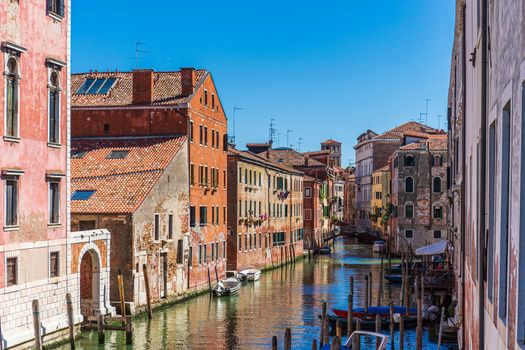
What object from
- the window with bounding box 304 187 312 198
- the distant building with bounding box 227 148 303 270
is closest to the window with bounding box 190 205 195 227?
the distant building with bounding box 227 148 303 270

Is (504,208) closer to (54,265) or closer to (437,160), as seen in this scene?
(54,265)

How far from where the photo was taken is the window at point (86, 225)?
79.0 ft

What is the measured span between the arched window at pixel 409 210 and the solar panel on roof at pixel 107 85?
83.2ft

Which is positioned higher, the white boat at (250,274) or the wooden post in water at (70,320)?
the wooden post in water at (70,320)

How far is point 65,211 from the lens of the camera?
754 inches

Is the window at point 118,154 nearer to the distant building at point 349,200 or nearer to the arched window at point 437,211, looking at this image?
the arched window at point 437,211

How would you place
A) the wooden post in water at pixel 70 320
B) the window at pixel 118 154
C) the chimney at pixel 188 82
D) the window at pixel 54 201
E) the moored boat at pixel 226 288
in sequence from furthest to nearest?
1. the chimney at pixel 188 82
2. the moored boat at pixel 226 288
3. the window at pixel 118 154
4. the window at pixel 54 201
5. the wooden post in water at pixel 70 320

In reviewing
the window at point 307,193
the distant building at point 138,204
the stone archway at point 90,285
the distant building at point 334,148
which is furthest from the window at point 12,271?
the distant building at point 334,148

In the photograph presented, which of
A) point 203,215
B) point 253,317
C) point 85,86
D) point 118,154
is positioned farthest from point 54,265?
point 85,86

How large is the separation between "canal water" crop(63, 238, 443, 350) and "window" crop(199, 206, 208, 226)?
3.20m

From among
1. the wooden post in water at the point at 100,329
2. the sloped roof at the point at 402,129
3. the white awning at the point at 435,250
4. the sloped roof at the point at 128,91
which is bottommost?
the wooden post in water at the point at 100,329

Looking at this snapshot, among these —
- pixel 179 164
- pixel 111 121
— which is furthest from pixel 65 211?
pixel 111 121

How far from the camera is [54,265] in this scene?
18.8 meters

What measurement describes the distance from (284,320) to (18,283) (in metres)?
10.1
